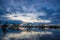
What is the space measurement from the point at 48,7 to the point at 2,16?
2.15ft

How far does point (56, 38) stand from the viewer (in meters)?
1.72

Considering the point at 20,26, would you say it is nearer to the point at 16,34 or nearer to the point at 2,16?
the point at 16,34

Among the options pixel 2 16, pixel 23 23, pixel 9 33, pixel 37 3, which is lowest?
pixel 9 33

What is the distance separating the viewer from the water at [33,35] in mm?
1729

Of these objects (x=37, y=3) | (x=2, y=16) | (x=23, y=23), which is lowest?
(x=23, y=23)

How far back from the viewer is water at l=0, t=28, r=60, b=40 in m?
1.73

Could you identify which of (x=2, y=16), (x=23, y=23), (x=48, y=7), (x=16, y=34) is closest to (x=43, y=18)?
(x=48, y=7)

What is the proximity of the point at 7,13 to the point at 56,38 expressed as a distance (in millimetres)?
753

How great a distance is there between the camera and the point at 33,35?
5.80 ft

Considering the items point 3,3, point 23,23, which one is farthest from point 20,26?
point 3,3

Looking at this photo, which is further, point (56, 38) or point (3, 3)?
point (3, 3)

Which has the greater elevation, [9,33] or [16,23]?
[16,23]

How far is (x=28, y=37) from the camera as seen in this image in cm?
175

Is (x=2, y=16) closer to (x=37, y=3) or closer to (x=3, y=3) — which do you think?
(x=3, y=3)
